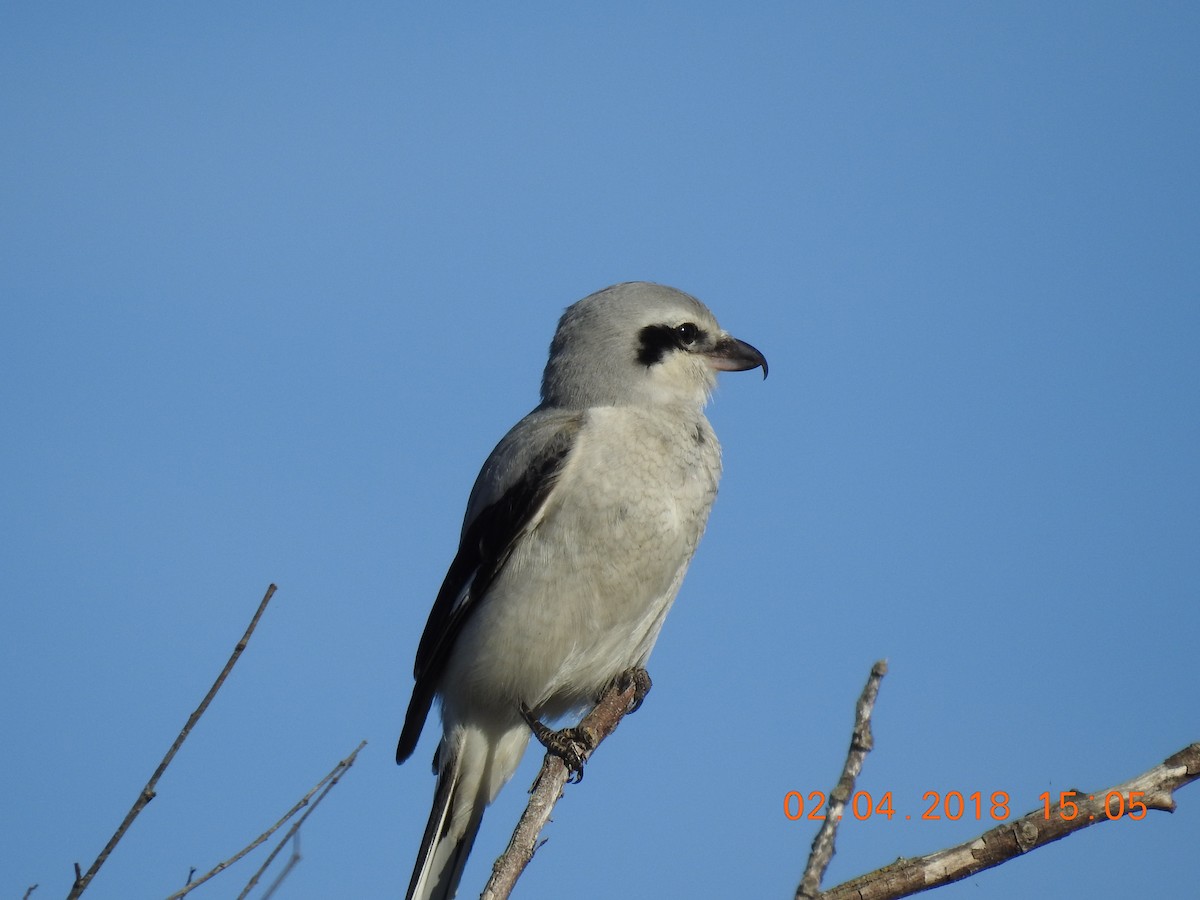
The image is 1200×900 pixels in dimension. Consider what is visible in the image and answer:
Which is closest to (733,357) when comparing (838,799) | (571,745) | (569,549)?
(569,549)

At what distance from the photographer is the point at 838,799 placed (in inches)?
108

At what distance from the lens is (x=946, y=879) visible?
300 centimetres

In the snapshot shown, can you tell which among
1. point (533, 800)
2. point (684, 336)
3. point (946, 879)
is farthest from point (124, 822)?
point (684, 336)

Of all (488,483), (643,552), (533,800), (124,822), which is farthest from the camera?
(488,483)

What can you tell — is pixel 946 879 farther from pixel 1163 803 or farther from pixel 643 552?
pixel 643 552

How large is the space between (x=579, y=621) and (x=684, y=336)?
1314 mm

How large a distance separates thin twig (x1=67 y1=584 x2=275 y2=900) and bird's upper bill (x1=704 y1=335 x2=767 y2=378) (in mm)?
2620

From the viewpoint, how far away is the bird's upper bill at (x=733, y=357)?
5223 mm

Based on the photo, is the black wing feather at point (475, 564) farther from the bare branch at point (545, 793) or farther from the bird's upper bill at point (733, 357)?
the bird's upper bill at point (733, 357)

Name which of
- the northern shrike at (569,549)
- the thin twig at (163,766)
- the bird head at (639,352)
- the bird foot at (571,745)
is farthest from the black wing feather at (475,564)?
the thin twig at (163,766)

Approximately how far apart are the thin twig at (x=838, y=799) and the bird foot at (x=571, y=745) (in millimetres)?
1708

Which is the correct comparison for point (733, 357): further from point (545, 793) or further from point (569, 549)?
point (545, 793)

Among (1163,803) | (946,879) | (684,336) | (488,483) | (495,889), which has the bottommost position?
(495,889)

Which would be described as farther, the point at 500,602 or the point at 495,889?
the point at 500,602
